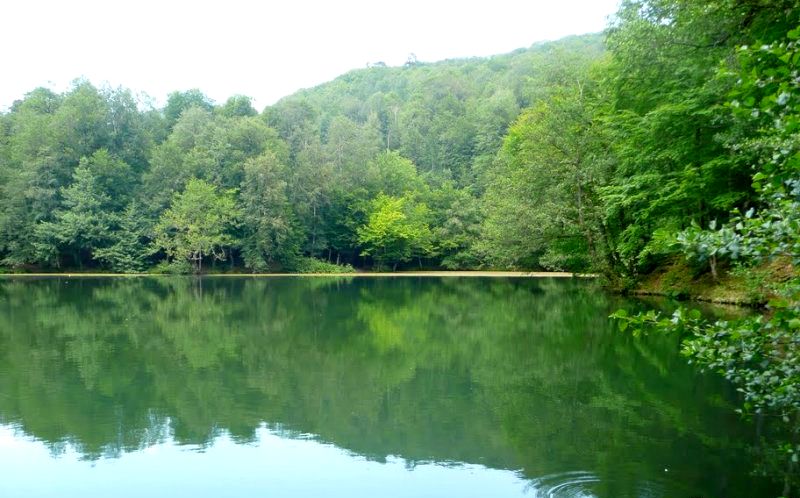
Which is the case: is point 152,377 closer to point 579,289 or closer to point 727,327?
point 727,327

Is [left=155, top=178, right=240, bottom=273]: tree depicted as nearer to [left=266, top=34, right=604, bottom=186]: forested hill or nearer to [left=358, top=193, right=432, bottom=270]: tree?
[left=266, top=34, right=604, bottom=186]: forested hill

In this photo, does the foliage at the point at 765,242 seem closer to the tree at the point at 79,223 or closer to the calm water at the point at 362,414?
the calm water at the point at 362,414

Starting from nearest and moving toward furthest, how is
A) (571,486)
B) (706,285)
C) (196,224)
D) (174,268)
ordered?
(571,486)
(706,285)
(196,224)
(174,268)

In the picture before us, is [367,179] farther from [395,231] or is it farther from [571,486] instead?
[571,486]

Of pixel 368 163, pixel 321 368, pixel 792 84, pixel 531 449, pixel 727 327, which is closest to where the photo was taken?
pixel 792 84

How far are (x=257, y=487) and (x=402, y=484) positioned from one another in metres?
1.47

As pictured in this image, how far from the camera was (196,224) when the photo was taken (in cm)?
4716

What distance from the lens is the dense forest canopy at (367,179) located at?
67.6 ft

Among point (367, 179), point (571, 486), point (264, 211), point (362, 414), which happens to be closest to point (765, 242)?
point (571, 486)

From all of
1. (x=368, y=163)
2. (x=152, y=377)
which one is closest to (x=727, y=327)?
(x=152, y=377)

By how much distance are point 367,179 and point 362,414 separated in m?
48.7

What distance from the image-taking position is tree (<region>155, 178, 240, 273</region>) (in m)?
47.1

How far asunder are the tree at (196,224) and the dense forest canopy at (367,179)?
0.17 m

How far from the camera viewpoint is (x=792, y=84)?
9.96 feet
